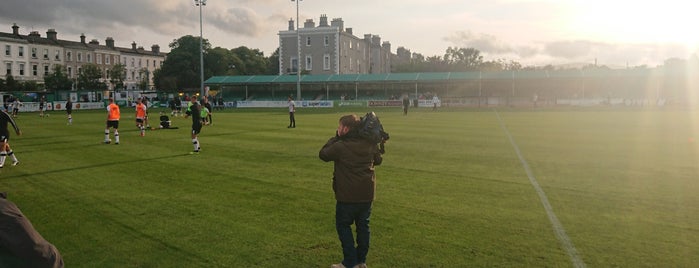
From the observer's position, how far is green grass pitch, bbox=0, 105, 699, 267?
6871 millimetres

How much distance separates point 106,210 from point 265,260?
426 cm

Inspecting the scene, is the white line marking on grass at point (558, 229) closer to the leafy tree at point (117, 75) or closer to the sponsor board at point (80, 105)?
the sponsor board at point (80, 105)

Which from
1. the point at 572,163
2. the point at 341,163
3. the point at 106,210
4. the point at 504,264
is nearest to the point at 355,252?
the point at 341,163

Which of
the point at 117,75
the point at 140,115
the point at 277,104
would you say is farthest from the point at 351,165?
the point at 117,75

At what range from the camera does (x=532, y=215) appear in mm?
Result: 8859

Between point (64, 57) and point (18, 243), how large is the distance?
104124mm

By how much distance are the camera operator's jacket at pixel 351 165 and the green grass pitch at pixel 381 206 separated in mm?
1063

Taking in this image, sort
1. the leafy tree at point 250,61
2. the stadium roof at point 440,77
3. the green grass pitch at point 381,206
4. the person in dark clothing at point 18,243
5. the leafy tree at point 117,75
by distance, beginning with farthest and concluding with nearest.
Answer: the leafy tree at point 250,61 < the leafy tree at point 117,75 < the stadium roof at point 440,77 < the green grass pitch at point 381,206 < the person in dark clothing at point 18,243

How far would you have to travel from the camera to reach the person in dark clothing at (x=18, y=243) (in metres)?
2.97

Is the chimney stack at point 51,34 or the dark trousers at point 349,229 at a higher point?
the chimney stack at point 51,34

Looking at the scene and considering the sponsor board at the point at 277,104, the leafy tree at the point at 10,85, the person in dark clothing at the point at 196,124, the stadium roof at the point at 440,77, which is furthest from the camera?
the leafy tree at the point at 10,85

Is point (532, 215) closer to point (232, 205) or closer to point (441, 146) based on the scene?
point (232, 205)

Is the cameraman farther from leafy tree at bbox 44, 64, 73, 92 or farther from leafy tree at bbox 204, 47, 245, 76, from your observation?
leafy tree at bbox 204, 47, 245, 76

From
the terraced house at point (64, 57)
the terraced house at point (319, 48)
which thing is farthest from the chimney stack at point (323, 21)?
the terraced house at point (64, 57)
